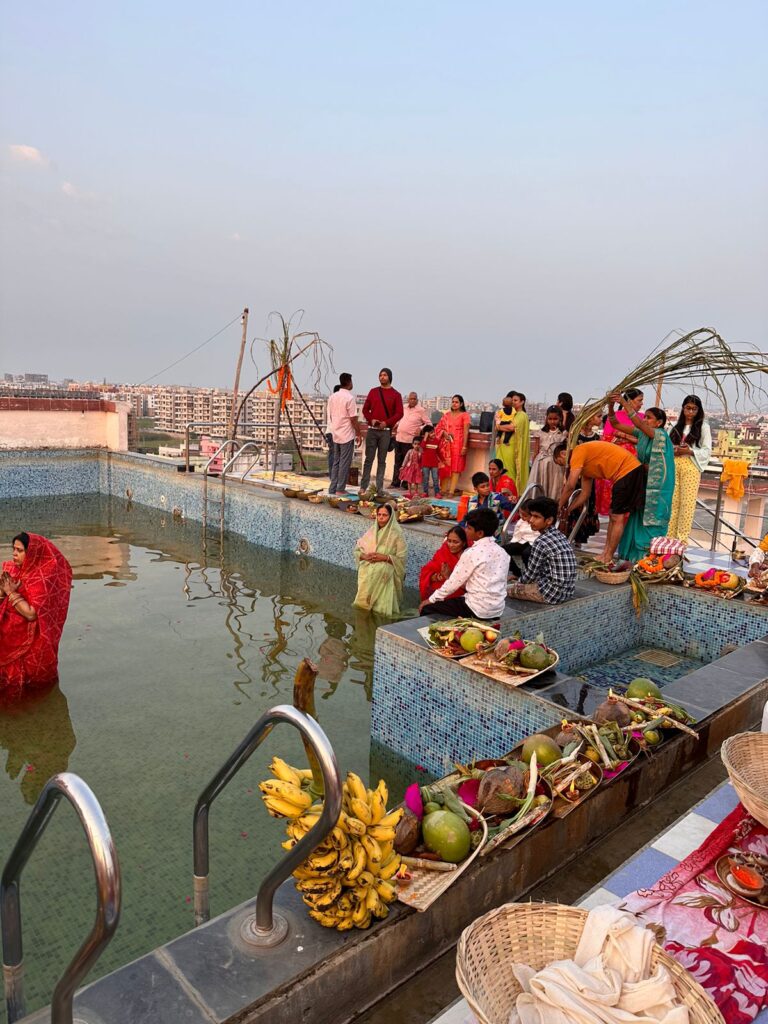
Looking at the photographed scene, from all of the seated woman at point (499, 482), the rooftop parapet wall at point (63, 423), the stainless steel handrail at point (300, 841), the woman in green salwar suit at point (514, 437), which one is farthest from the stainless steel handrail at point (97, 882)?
the rooftop parapet wall at point (63, 423)

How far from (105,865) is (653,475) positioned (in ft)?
18.7

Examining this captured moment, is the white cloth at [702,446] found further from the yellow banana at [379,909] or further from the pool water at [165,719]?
the yellow banana at [379,909]

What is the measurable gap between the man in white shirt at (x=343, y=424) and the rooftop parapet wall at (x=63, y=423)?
5.45 meters

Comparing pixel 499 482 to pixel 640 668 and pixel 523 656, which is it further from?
pixel 523 656

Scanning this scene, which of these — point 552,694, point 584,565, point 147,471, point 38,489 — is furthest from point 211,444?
point 552,694

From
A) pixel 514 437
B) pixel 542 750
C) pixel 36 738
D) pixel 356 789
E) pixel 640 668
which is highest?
pixel 514 437

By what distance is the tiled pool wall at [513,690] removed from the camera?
372cm

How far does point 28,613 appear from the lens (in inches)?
180

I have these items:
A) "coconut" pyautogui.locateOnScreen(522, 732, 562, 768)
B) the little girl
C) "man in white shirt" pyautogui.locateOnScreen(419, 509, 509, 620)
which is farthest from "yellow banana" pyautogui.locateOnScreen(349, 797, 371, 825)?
the little girl

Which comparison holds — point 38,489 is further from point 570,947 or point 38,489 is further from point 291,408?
point 570,947

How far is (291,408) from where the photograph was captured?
1276 centimetres

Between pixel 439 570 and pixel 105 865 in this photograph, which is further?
pixel 439 570

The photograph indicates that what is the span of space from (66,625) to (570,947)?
5311mm

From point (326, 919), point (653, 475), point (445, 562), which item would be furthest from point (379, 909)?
point (653, 475)
